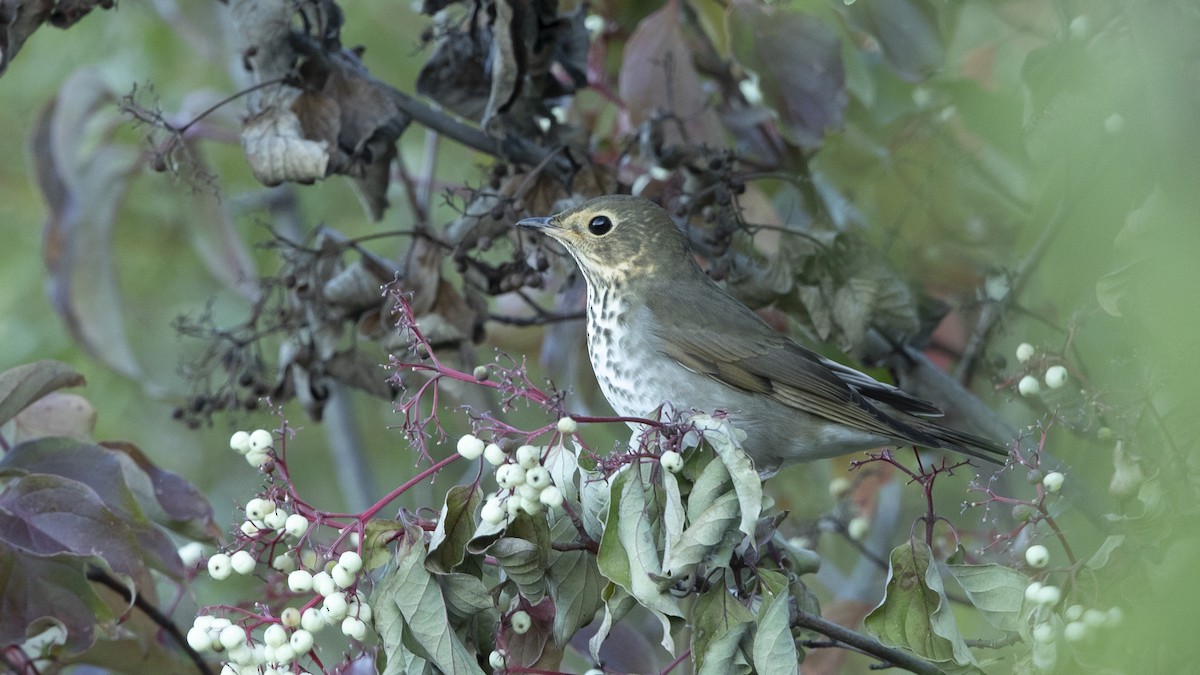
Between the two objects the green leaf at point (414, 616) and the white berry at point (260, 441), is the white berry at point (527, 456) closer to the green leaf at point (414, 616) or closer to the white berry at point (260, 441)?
the green leaf at point (414, 616)

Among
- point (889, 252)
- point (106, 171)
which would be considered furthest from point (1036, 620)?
point (106, 171)

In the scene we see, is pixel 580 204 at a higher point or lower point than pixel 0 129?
higher

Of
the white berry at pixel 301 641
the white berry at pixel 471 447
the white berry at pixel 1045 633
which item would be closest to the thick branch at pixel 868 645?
the white berry at pixel 1045 633

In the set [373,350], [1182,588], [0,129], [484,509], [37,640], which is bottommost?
[373,350]

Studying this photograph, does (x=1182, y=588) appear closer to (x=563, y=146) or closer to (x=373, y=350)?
(x=563, y=146)

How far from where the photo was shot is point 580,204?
3951 mm

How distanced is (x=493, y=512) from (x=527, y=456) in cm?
12

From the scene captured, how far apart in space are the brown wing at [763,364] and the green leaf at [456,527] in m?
1.56

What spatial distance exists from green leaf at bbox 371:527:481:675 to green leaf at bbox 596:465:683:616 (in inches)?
13.0

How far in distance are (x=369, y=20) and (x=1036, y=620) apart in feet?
15.9

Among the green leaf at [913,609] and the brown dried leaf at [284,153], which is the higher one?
the brown dried leaf at [284,153]

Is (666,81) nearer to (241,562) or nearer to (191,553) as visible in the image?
(191,553)

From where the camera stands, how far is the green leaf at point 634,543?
237 cm

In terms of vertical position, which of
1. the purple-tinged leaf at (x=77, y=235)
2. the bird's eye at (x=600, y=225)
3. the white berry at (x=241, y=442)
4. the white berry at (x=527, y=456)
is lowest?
the purple-tinged leaf at (x=77, y=235)
